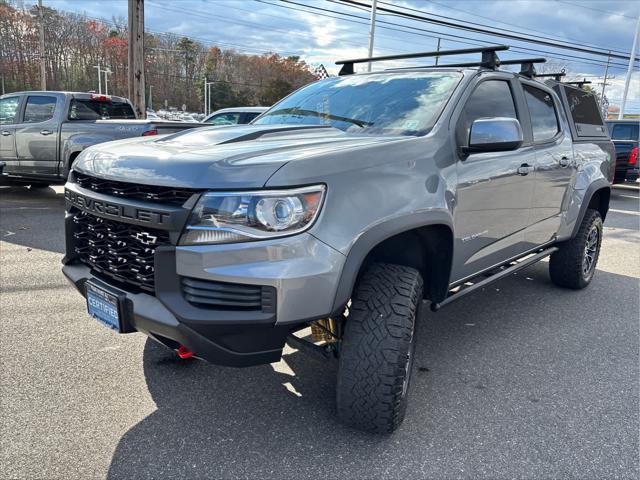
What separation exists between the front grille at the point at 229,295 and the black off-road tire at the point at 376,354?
0.55 m

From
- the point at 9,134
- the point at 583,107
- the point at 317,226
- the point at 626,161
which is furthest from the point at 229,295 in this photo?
the point at 626,161

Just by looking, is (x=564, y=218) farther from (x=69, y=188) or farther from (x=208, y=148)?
(x=69, y=188)

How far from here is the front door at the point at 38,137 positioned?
8.66 meters

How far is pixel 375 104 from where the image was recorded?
10.9 feet

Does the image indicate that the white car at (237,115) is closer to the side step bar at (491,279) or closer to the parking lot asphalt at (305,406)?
the parking lot asphalt at (305,406)

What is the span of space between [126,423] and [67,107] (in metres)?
7.67

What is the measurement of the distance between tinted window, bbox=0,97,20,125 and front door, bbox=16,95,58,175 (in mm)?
227

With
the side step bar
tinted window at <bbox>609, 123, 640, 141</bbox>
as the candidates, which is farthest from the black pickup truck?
the side step bar

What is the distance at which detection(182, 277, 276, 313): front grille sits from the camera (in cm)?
203

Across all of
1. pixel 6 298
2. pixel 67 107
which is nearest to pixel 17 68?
pixel 67 107

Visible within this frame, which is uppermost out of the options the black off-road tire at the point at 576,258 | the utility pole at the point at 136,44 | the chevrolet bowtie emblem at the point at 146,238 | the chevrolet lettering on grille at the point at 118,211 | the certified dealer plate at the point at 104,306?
the utility pole at the point at 136,44

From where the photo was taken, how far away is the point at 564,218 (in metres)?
4.55

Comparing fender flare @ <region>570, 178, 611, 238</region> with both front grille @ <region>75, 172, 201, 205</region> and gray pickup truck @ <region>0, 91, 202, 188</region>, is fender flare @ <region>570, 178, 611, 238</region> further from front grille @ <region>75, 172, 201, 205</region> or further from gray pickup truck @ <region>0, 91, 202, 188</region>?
gray pickup truck @ <region>0, 91, 202, 188</region>

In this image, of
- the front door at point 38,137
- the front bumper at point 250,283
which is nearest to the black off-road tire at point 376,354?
the front bumper at point 250,283
